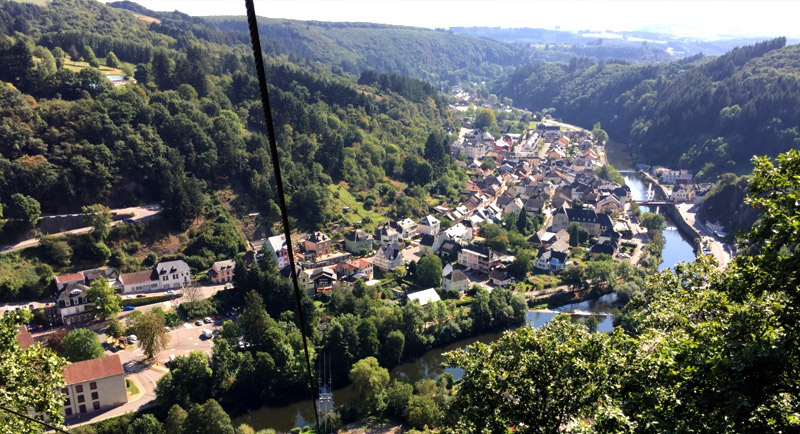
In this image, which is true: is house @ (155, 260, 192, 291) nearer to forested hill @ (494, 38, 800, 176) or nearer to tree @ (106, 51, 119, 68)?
tree @ (106, 51, 119, 68)

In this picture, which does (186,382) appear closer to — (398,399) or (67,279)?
(398,399)

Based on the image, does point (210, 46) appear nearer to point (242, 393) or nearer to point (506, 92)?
point (242, 393)

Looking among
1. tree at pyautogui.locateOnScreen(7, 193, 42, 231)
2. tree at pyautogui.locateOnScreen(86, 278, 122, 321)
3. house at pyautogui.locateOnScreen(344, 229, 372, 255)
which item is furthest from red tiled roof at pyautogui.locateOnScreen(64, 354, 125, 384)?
house at pyautogui.locateOnScreen(344, 229, 372, 255)

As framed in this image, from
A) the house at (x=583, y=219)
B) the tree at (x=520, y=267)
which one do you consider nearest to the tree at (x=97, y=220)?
the tree at (x=520, y=267)

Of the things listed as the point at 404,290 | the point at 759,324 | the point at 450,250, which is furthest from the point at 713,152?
the point at 759,324

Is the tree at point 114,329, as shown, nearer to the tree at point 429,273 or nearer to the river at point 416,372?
the river at point 416,372

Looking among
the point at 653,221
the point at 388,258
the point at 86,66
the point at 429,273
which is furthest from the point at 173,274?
the point at 653,221
